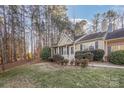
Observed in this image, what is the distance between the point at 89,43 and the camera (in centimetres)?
459

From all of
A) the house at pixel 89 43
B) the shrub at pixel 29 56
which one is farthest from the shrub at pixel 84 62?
the shrub at pixel 29 56

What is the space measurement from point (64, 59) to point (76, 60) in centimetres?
19

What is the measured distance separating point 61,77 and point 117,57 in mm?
889

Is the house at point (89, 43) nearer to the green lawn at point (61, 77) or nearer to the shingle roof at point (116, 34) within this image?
the shingle roof at point (116, 34)

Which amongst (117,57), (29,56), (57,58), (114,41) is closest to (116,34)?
(114,41)

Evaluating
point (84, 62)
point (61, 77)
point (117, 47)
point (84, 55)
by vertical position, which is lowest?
point (61, 77)

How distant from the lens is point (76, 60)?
460 cm

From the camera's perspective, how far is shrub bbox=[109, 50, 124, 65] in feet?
14.6

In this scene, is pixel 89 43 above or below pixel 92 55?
above

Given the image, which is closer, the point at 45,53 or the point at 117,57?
the point at 117,57

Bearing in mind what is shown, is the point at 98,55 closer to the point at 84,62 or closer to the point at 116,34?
the point at 84,62
